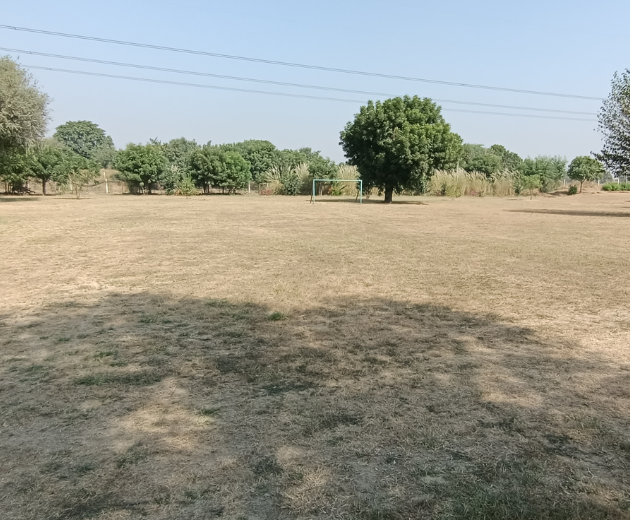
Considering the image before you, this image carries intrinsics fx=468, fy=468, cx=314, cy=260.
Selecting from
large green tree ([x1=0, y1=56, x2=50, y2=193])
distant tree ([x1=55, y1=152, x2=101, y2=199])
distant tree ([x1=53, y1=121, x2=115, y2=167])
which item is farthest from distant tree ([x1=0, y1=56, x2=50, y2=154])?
distant tree ([x1=53, y1=121, x2=115, y2=167])

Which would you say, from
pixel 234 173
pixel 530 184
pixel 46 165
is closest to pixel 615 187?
pixel 530 184

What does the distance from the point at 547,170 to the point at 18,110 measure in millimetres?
53451

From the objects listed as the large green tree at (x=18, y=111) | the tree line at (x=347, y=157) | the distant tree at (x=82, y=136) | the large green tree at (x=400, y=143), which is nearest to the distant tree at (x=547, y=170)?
the tree line at (x=347, y=157)

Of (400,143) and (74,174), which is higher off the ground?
(400,143)

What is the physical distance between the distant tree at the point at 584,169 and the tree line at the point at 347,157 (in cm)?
11

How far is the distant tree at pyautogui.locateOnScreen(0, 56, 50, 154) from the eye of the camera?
2283 centimetres

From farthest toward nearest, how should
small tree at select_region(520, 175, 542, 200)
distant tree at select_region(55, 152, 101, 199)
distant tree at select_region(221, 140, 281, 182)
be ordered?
1. distant tree at select_region(221, 140, 281, 182)
2. small tree at select_region(520, 175, 542, 200)
3. distant tree at select_region(55, 152, 101, 199)

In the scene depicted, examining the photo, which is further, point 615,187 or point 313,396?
point 615,187

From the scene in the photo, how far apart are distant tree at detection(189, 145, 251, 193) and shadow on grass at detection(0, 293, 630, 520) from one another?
41.9m

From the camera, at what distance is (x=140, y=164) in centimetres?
4344

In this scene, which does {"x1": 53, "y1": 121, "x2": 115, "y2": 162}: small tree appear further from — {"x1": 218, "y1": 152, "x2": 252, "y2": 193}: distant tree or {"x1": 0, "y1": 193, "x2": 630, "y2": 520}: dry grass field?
{"x1": 0, "y1": 193, "x2": 630, "y2": 520}: dry grass field

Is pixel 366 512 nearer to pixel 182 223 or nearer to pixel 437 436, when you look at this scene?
pixel 437 436

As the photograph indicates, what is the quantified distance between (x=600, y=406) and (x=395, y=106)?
28343mm

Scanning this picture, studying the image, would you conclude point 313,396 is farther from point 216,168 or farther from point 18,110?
point 216,168
